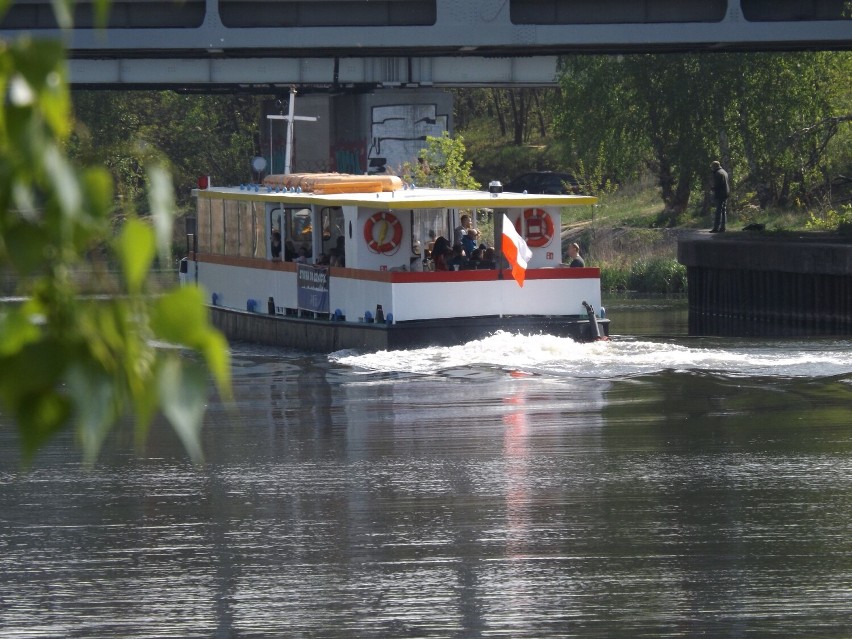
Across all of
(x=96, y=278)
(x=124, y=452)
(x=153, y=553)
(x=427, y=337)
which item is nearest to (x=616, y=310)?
(x=427, y=337)

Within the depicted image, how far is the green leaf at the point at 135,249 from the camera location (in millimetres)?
2314

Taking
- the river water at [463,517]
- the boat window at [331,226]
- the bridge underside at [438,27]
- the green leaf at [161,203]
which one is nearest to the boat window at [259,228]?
the boat window at [331,226]

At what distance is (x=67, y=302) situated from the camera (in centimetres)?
237

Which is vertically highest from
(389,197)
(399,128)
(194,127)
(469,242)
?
(194,127)

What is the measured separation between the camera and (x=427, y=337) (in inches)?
907

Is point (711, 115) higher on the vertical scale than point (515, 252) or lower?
higher

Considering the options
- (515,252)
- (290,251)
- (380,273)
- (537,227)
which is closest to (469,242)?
(537,227)

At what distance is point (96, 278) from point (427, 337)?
20.5 metres

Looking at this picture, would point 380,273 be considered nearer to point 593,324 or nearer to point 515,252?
point 515,252

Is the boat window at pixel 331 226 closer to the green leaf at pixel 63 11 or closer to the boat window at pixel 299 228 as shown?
the boat window at pixel 299 228

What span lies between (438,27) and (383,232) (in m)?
14.3

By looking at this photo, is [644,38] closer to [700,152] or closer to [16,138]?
[700,152]

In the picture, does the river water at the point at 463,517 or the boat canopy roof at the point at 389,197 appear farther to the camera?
the boat canopy roof at the point at 389,197

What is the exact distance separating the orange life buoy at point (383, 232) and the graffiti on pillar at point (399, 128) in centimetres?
2408
